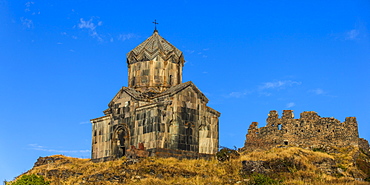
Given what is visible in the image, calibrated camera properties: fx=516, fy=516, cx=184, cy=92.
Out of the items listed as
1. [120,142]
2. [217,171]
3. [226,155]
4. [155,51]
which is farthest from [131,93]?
[217,171]

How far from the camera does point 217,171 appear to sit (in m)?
28.0

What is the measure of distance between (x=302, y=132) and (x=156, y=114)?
667 inches

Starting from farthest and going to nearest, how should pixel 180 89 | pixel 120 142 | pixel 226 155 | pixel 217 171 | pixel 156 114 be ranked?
pixel 120 142
pixel 180 89
pixel 226 155
pixel 156 114
pixel 217 171

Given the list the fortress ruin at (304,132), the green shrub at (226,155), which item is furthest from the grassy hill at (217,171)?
the fortress ruin at (304,132)

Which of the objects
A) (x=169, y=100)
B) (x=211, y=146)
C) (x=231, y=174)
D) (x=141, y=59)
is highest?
(x=141, y=59)

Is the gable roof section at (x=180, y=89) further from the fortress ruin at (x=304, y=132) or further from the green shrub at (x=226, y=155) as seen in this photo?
the fortress ruin at (x=304, y=132)

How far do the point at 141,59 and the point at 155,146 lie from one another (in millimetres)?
7394

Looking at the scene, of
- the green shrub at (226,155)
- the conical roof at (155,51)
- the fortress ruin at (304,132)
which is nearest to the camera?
the green shrub at (226,155)

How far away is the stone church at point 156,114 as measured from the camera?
3119 cm

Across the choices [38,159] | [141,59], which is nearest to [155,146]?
[141,59]

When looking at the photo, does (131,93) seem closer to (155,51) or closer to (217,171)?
(155,51)

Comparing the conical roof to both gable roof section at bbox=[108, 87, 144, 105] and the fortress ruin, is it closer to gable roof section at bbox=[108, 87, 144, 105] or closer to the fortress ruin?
gable roof section at bbox=[108, 87, 144, 105]

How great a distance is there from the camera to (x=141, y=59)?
3534cm

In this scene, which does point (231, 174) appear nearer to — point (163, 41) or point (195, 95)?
point (195, 95)
